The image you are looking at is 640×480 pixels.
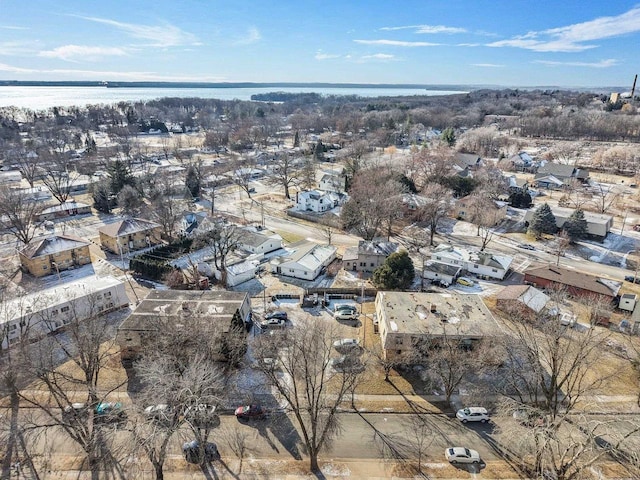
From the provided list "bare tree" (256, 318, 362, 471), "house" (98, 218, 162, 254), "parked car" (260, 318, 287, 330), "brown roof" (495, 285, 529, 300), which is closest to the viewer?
"bare tree" (256, 318, 362, 471)

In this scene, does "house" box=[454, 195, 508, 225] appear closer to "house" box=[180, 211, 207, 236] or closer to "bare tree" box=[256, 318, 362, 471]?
"bare tree" box=[256, 318, 362, 471]

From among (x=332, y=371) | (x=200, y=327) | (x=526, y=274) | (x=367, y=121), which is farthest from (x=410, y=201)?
(x=367, y=121)

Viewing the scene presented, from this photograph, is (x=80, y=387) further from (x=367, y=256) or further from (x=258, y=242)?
(x=367, y=256)

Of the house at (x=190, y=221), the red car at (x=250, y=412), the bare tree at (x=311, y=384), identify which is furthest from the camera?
the house at (x=190, y=221)

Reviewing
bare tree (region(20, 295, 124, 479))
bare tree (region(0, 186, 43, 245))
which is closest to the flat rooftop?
bare tree (region(20, 295, 124, 479))

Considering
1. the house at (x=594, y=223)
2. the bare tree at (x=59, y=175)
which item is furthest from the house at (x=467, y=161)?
the bare tree at (x=59, y=175)

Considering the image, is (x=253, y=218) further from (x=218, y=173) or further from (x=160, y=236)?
(x=218, y=173)

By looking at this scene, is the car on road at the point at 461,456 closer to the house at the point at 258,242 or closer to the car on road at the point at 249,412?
the car on road at the point at 249,412
